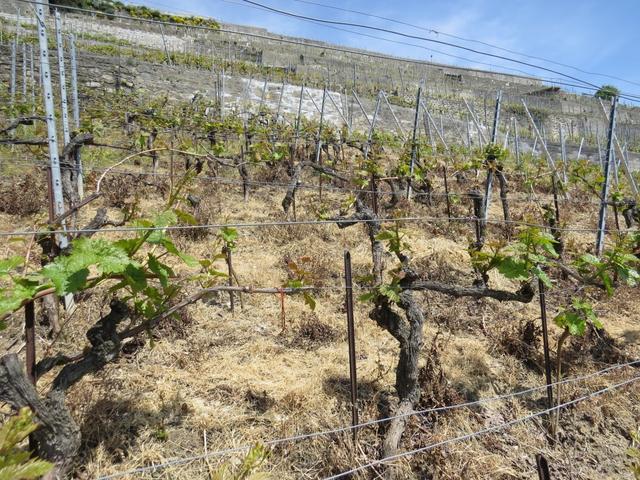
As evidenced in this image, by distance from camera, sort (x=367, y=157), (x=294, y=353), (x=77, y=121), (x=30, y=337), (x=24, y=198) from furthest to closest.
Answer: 1. (x=367, y=157)
2. (x=77, y=121)
3. (x=24, y=198)
4. (x=294, y=353)
5. (x=30, y=337)

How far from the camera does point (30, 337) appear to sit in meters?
1.71

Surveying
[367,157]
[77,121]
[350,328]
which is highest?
[77,121]

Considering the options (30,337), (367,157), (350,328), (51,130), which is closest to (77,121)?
(51,130)

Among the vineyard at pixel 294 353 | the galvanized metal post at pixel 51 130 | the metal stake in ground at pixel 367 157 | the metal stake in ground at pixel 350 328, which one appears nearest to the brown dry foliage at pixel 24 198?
the vineyard at pixel 294 353

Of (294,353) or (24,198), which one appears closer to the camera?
(294,353)

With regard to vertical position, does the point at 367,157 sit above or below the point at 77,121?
below

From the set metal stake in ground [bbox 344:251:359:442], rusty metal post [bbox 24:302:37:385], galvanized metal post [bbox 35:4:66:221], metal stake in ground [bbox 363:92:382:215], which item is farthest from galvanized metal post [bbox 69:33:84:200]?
metal stake in ground [bbox 363:92:382:215]

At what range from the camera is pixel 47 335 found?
3000 millimetres

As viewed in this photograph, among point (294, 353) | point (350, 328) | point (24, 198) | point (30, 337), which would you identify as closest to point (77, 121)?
point (24, 198)

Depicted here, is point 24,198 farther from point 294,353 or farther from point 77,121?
point 294,353

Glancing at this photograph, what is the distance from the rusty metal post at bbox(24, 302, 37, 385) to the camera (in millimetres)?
1681

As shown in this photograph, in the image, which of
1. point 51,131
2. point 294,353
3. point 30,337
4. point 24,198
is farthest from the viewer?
point 24,198

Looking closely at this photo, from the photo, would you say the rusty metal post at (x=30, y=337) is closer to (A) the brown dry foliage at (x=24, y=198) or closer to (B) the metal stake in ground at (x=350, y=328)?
(B) the metal stake in ground at (x=350, y=328)

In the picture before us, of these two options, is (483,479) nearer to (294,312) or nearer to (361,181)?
(294,312)
